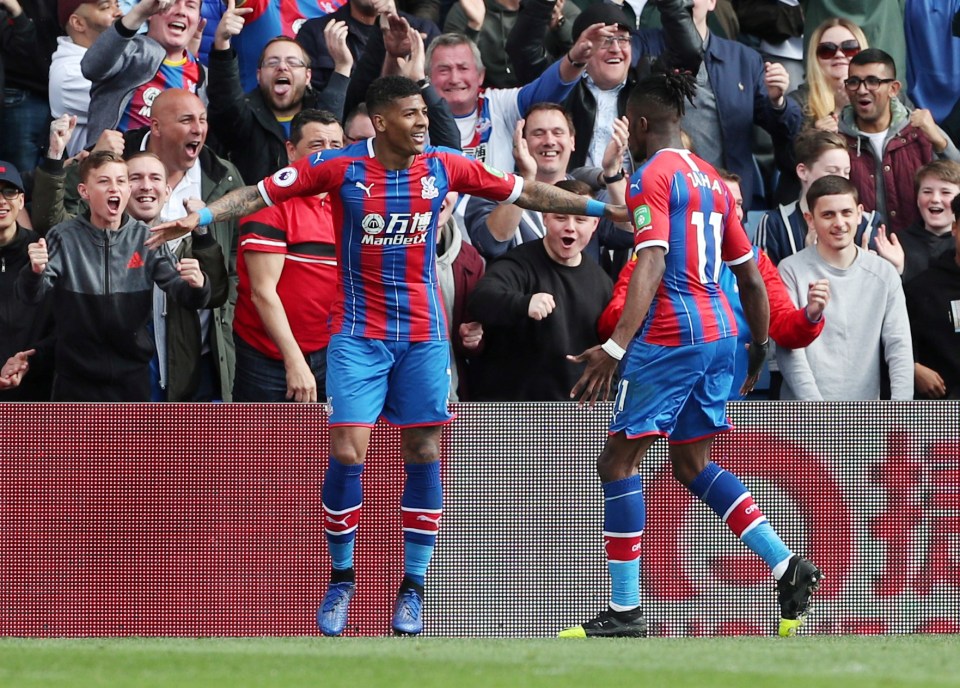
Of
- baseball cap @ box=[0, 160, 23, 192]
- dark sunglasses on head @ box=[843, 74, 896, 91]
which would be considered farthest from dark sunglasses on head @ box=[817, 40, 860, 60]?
baseball cap @ box=[0, 160, 23, 192]

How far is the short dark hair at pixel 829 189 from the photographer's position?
9.52 meters

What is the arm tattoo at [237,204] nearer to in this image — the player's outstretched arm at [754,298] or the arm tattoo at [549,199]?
the arm tattoo at [549,199]

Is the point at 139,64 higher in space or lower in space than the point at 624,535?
higher

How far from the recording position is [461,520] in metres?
8.69

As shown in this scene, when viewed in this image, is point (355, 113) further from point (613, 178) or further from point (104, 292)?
point (104, 292)

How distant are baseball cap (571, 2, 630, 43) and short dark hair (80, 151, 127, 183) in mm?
3378

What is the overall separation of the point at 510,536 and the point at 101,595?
2.26 meters

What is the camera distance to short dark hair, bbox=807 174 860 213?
952cm

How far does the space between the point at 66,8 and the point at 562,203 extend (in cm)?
454

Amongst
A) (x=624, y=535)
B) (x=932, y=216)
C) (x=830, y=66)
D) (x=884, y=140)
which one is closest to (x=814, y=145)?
(x=884, y=140)

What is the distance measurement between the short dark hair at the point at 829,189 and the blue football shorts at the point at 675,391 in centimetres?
212

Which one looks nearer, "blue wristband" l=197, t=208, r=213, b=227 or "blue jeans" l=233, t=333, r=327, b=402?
"blue wristband" l=197, t=208, r=213, b=227

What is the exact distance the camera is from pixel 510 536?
869 cm

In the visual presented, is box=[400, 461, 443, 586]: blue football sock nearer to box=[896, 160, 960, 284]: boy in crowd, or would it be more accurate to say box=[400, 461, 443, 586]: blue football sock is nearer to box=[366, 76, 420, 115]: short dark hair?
box=[366, 76, 420, 115]: short dark hair
